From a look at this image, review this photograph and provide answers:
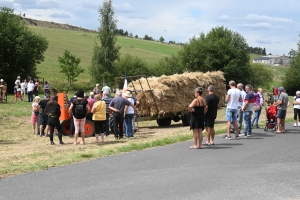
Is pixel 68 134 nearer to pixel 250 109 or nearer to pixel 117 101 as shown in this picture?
pixel 117 101

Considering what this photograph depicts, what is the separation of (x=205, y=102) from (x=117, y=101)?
448cm

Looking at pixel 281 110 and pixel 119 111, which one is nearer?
pixel 119 111

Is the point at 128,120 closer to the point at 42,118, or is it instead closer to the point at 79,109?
the point at 79,109

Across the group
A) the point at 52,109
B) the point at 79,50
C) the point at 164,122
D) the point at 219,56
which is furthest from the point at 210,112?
the point at 79,50

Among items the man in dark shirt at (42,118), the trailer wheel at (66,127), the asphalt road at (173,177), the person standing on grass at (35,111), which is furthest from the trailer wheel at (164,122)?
the asphalt road at (173,177)

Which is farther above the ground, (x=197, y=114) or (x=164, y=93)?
(x=164, y=93)

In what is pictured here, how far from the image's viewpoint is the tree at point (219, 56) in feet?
198

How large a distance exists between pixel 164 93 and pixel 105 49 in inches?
1220

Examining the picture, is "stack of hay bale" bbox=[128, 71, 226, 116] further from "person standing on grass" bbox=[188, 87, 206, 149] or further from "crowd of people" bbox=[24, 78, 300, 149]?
"person standing on grass" bbox=[188, 87, 206, 149]

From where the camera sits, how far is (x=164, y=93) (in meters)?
21.1

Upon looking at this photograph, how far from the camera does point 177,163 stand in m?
11.2

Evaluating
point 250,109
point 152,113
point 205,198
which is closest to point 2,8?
point 152,113

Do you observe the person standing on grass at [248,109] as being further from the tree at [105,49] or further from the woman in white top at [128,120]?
the tree at [105,49]

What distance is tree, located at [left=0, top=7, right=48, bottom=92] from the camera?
45500mm
